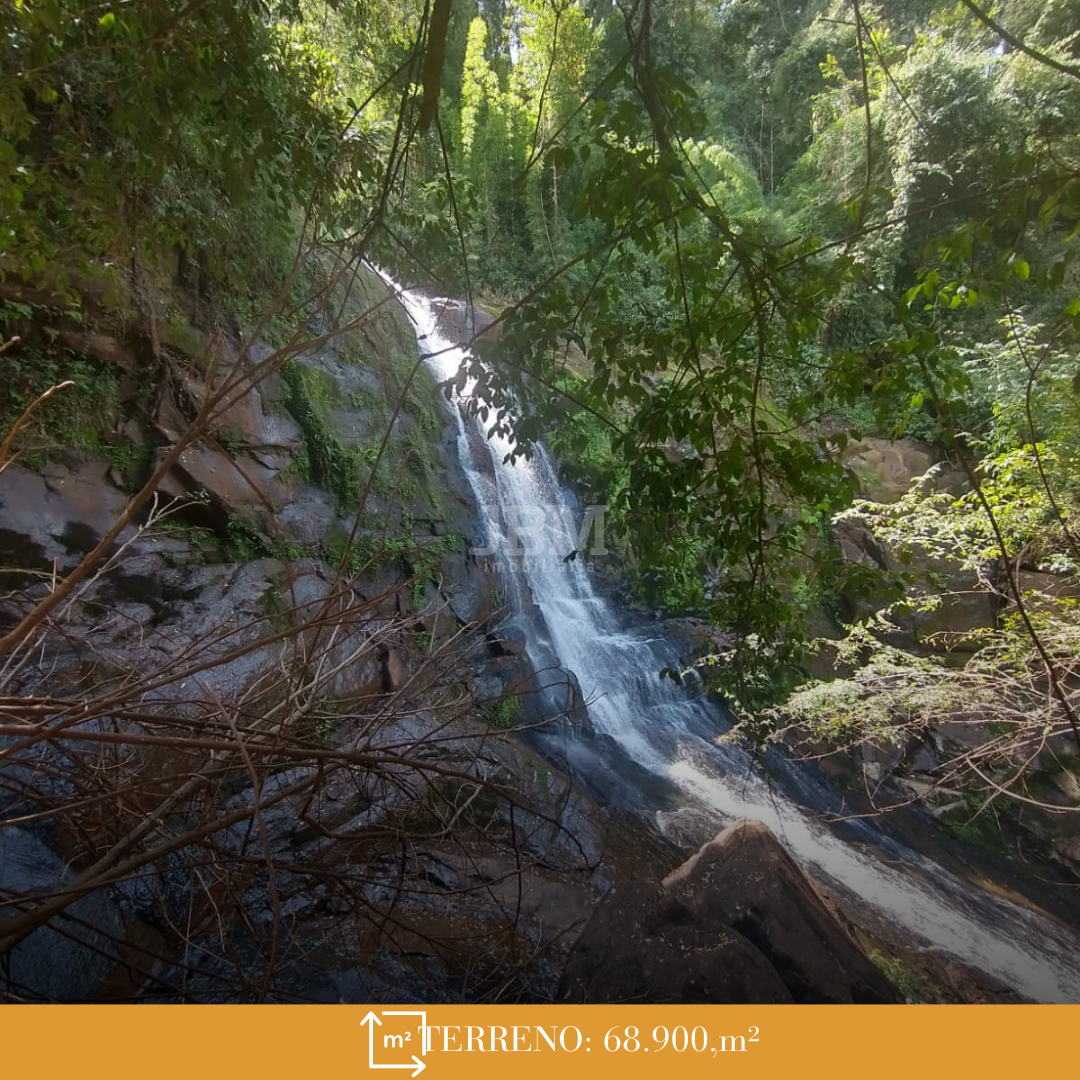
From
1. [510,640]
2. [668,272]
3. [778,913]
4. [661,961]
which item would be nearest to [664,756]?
[510,640]

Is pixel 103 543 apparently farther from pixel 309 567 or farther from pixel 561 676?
pixel 561 676

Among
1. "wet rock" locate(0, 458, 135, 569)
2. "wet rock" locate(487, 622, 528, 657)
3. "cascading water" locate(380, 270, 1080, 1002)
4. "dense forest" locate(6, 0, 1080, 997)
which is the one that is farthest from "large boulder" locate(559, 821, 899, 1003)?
"wet rock" locate(0, 458, 135, 569)

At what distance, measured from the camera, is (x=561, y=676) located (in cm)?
703

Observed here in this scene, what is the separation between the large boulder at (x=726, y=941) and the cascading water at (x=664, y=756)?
442 mm

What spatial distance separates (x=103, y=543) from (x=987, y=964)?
6439mm

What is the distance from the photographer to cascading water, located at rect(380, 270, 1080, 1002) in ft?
15.5

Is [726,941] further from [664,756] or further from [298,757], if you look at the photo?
[664,756]

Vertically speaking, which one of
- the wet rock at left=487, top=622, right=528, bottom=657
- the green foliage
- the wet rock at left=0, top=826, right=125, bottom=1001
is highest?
the wet rock at left=487, top=622, right=528, bottom=657

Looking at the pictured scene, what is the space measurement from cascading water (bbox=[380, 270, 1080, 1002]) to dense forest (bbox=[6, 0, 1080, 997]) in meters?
0.70

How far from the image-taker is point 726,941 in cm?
272

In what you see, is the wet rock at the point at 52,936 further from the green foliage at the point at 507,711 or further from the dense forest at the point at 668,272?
the green foliage at the point at 507,711

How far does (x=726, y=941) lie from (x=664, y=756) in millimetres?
3837

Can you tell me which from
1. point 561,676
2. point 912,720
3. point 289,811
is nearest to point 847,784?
point 912,720
